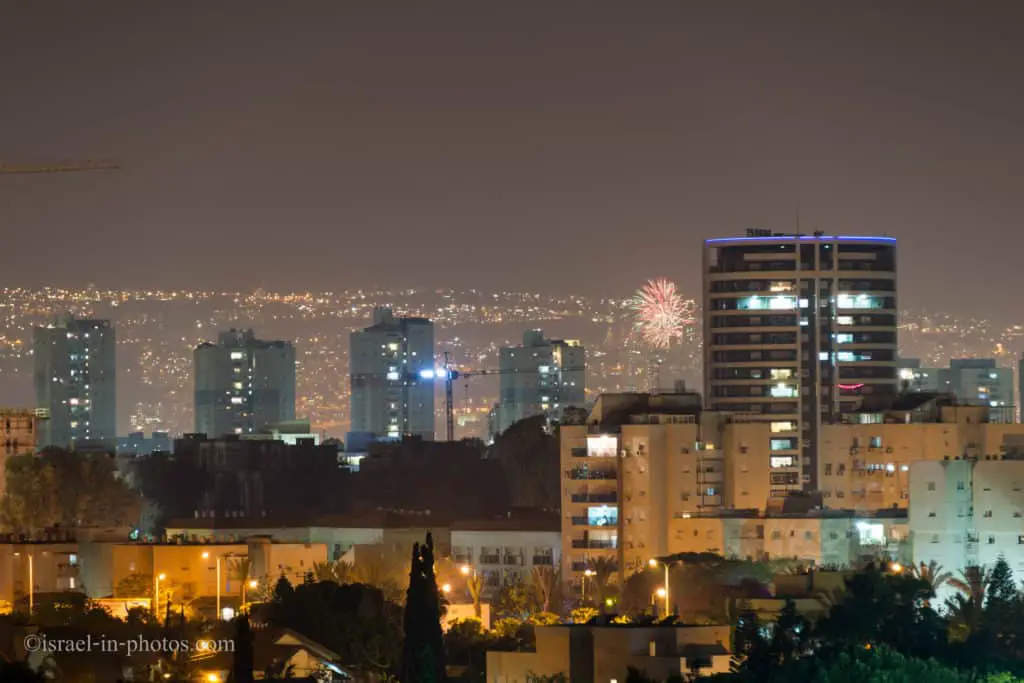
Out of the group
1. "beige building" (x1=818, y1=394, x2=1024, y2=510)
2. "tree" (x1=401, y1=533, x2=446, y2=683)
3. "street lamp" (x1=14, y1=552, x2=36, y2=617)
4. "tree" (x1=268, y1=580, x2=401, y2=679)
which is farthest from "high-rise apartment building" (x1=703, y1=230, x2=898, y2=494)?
"tree" (x1=401, y1=533, x2=446, y2=683)

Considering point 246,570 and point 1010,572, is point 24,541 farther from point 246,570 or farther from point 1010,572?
point 1010,572

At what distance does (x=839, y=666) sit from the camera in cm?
6100

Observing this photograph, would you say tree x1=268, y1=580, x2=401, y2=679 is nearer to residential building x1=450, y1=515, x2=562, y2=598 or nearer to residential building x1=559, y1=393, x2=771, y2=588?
residential building x1=559, y1=393, x2=771, y2=588

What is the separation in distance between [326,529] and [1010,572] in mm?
33464

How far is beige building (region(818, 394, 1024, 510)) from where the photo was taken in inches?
3816

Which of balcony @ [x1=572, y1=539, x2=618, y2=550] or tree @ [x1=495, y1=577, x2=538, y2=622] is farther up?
balcony @ [x1=572, y1=539, x2=618, y2=550]

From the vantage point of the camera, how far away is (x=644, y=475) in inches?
3730

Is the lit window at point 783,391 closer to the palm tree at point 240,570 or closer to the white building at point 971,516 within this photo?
the white building at point 971,516

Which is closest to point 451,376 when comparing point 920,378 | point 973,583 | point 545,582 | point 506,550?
point 920,378

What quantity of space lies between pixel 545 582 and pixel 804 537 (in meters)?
7.53

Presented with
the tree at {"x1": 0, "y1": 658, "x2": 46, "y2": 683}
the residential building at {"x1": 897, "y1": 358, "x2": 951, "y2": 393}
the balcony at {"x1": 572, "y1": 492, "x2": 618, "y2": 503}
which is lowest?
the tree at {"x1": 0, "y1": 658, "x2": 46, "y2": 683}

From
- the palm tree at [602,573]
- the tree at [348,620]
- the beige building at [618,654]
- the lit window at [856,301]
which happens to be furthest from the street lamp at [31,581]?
the lit window at [856,301]

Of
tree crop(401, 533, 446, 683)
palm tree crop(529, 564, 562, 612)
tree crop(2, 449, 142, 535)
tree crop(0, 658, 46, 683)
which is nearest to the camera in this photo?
tree crop(0, 658, 46, 683)

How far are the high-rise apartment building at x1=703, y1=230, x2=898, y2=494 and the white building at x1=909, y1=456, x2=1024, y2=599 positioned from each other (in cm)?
2957
